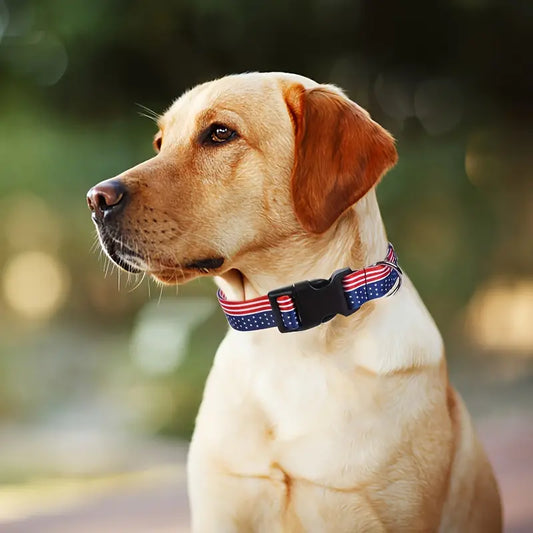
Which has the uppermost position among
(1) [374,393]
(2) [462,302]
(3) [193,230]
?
(3) [193,230]

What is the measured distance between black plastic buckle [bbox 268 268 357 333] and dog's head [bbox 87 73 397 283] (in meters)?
0.10

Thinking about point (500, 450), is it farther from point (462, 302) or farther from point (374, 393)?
point (374, 393)

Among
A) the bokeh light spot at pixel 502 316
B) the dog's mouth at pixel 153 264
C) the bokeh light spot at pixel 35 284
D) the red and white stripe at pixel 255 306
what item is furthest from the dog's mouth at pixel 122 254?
the bokeh light spot at pixel 502 316

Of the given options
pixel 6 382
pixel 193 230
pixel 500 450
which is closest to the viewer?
pixel 193 230

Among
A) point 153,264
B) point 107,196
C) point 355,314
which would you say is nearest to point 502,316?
point 355,314

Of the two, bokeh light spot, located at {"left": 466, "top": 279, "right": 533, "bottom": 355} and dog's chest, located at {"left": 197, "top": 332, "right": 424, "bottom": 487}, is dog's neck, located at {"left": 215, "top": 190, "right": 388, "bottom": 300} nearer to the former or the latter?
dog's chest, located at {"left": 197, "top": 332, "right": 424, "bottom": 487}

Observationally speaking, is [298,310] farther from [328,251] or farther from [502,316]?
[502,316]

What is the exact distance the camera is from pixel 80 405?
9.83ft

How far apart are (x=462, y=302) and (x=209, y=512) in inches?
66.3

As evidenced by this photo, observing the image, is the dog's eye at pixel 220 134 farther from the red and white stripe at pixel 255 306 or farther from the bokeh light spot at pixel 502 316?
the bokeh light spot at pixel 502 316

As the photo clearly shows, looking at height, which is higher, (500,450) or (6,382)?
(500,450)

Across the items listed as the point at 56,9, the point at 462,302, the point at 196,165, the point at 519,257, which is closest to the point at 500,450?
the point at 462,302

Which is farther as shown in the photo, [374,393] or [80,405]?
[80,405]

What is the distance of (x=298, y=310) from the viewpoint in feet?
5.37
